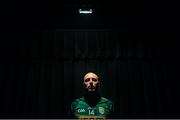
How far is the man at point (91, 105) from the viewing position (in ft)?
10.5

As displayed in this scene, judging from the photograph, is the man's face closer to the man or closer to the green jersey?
the man

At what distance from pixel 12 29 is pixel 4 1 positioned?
503 mm

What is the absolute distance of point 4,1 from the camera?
160 inches

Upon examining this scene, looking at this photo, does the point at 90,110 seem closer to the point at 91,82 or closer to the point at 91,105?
the point at 91,105

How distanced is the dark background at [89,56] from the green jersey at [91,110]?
843mm

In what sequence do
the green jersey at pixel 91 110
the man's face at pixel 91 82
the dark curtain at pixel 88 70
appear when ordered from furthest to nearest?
1. the dark curtain at pixel 88 70
2. the man's face at pixel 91 82
3. the green jersey at pixel 91 110

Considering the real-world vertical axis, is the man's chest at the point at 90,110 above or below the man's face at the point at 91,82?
below

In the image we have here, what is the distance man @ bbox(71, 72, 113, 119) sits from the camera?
3213mm

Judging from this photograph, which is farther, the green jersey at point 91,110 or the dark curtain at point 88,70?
the dark curtain at point 88,70

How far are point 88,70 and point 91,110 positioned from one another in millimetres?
1122

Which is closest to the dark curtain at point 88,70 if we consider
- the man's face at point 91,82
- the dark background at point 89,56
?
the dark background at point 89,56

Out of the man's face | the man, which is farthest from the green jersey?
the man's face

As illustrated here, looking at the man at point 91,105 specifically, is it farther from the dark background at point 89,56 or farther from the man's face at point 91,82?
the dark background at point 89,56

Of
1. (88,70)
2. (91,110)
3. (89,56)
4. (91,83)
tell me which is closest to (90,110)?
(91,110)
